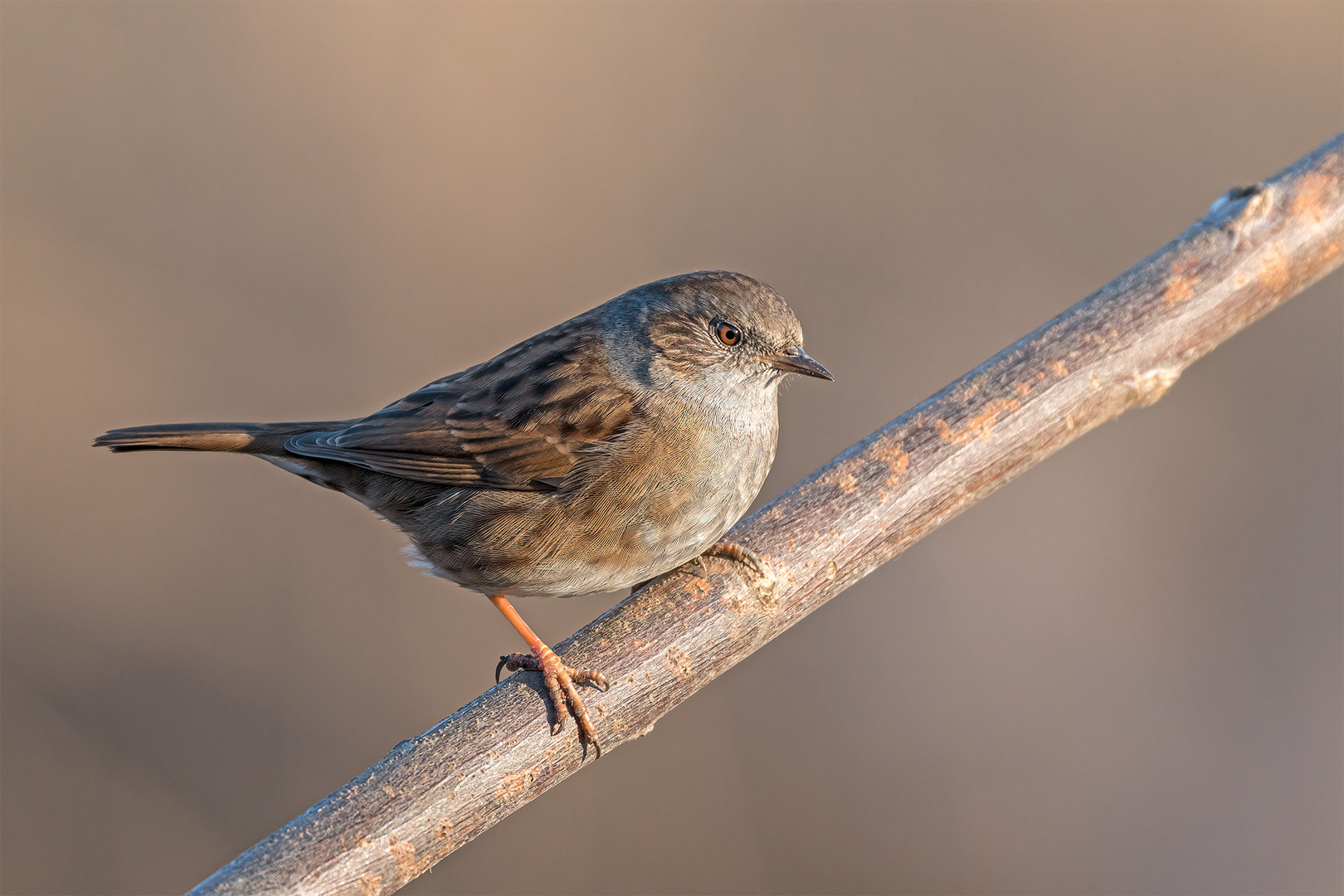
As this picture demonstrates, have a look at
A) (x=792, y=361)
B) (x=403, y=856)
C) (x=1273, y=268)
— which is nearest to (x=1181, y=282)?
(x=1273, y=268)

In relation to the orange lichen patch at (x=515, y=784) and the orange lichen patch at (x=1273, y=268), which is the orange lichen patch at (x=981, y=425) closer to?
the orange lichen patch at (x=1273, y=268)

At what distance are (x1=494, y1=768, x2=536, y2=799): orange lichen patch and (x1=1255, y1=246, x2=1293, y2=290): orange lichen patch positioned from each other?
9.89ft

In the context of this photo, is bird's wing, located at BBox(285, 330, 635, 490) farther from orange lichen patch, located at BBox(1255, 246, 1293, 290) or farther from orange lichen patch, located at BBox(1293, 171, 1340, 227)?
orange lichen patch, located at BBox(1293, 171, 1340, 227)

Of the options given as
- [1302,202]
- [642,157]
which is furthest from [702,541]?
[642,157]

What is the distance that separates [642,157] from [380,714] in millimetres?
3718

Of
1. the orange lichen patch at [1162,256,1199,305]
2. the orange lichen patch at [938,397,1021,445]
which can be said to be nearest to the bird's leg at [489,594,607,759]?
the orange lichen patch at [938,397,1021,445]

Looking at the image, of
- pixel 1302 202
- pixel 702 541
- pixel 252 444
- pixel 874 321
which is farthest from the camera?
pixel 874 321

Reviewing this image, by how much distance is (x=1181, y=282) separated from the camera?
3.57 m

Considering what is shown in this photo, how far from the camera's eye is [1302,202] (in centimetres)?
363

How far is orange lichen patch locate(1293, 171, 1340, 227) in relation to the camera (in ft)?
11.9

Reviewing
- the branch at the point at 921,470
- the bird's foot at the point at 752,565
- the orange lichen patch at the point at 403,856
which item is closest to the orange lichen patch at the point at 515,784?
the branch at the point at 921,470

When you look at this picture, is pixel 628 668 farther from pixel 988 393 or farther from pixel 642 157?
pixel 642 157

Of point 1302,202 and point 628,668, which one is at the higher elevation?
point 1302,202

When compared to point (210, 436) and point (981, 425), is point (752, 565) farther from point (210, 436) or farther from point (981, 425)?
point (210, 436)
